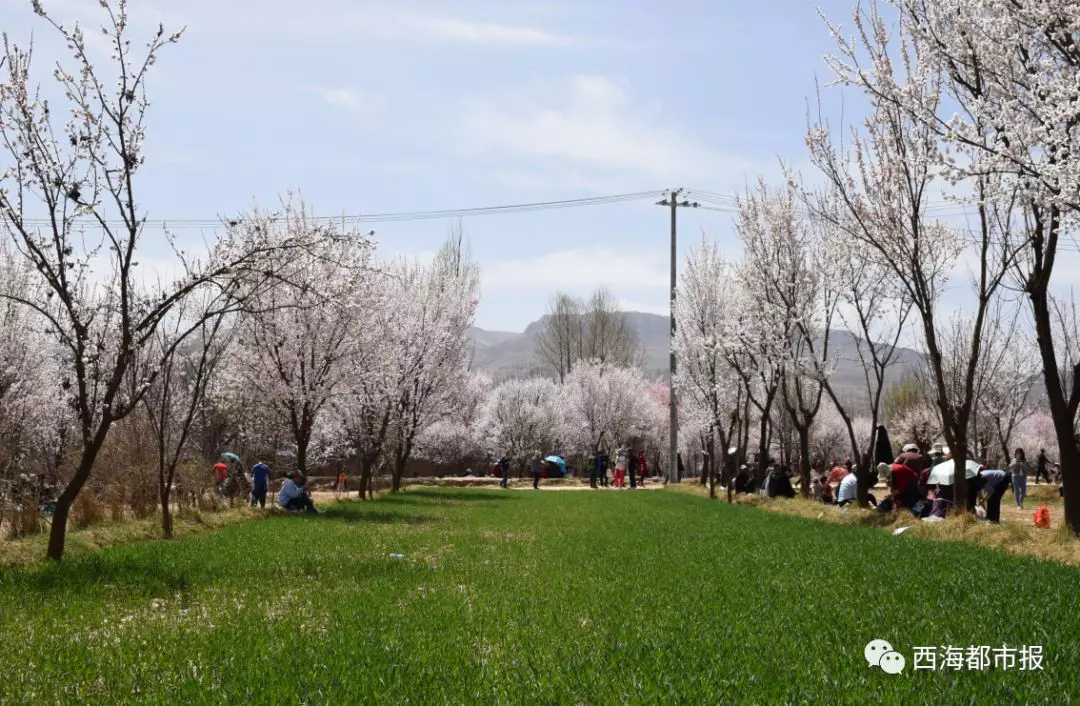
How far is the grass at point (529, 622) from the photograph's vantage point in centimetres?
608

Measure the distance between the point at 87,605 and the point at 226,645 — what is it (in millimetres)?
2936

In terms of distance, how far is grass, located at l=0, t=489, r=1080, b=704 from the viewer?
6.08 m

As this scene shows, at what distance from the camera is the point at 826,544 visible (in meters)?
15.1

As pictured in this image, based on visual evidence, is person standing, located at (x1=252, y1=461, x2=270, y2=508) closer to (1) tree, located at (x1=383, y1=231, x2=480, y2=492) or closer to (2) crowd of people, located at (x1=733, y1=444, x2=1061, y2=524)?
(1) tree, located at (x1=383, y1=231, x2=480, y2=492)

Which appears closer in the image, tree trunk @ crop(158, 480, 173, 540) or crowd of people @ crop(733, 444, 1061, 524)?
tree trunk @ crop(158, 480, 173, 540)

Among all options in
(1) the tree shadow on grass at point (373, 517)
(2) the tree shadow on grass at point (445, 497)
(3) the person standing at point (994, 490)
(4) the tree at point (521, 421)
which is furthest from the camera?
(4) the tree at point (521, 421)

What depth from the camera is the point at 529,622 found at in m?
→ 8.46

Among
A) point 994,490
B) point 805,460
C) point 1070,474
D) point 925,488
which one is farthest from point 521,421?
point 1070,474

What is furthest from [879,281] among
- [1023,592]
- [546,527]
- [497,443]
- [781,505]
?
[497,443]

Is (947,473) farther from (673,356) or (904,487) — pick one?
(673,356)

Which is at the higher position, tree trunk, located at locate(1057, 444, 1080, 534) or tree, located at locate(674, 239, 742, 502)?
tree, located at locate(674, 239, 742, 502)

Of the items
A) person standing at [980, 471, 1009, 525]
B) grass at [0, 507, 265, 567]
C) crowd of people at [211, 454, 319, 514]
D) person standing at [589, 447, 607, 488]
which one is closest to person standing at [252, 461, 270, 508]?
crowd of people at [211, 454, 319, 514]

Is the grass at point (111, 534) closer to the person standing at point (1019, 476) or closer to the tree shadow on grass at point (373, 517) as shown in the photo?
the tree shadow on grass at point (373, 517)

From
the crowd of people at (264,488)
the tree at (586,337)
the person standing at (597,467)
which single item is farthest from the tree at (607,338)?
the crowd of people at (264,488)
